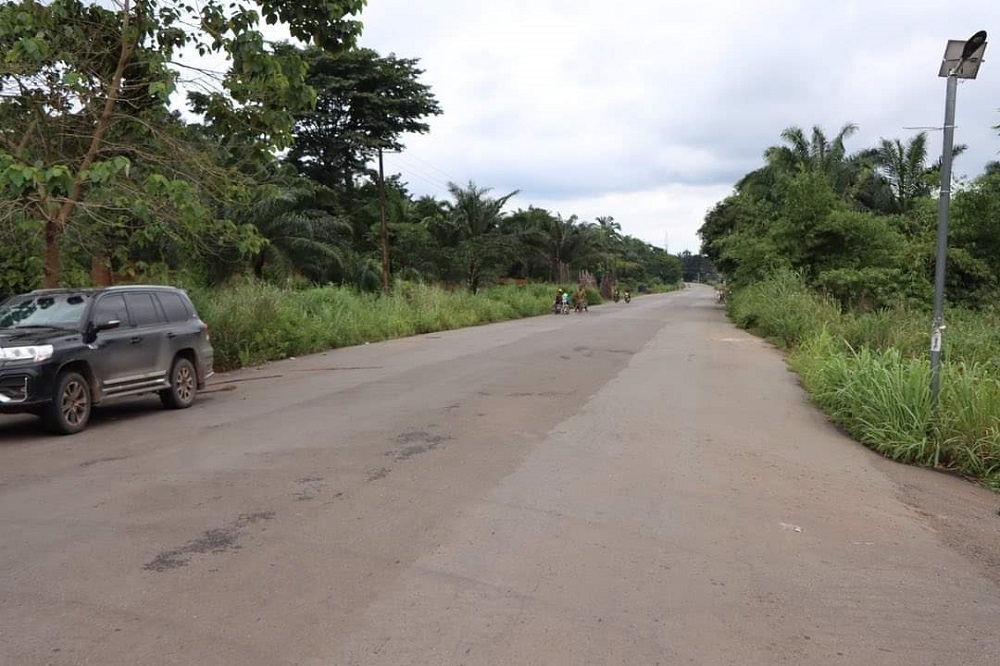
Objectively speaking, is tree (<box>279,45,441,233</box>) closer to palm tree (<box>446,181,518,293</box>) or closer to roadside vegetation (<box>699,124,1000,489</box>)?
palm tree (<box>446,181,518,293</box>)

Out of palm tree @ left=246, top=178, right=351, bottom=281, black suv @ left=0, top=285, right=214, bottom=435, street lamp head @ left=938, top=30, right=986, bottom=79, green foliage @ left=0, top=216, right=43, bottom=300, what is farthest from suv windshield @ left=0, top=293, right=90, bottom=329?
palm tree @ left=246, top=178, right=351, bottom=281

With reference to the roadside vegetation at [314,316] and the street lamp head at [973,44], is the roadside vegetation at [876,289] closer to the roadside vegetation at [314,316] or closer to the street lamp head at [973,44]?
the street lamp head at [973,44]

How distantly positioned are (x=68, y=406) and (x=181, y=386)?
2.04 meters

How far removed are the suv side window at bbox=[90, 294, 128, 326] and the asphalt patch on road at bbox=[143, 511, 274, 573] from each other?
5111mm

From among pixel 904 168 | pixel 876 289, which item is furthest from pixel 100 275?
pixel 904 168

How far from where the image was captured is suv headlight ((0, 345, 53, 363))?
27.1 feet

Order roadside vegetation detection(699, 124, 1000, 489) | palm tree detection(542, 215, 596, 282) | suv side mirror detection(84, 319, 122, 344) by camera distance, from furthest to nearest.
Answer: palm tree detection(542, 215, 596, 282), suv side mirror detection(84, 319, 122, 344), roadside vegetation detection(699, 124, 1000, 489)

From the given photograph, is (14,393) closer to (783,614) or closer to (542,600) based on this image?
(542,600)

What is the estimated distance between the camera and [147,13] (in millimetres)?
11484

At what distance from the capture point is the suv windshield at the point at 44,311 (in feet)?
29.7

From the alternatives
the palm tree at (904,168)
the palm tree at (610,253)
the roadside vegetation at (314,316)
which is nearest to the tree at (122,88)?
the roadside vegetation at (314,316)

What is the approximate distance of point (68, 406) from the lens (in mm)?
8688

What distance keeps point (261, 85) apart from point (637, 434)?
696 centimetres

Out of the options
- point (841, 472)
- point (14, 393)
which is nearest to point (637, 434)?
point (841, 472)
